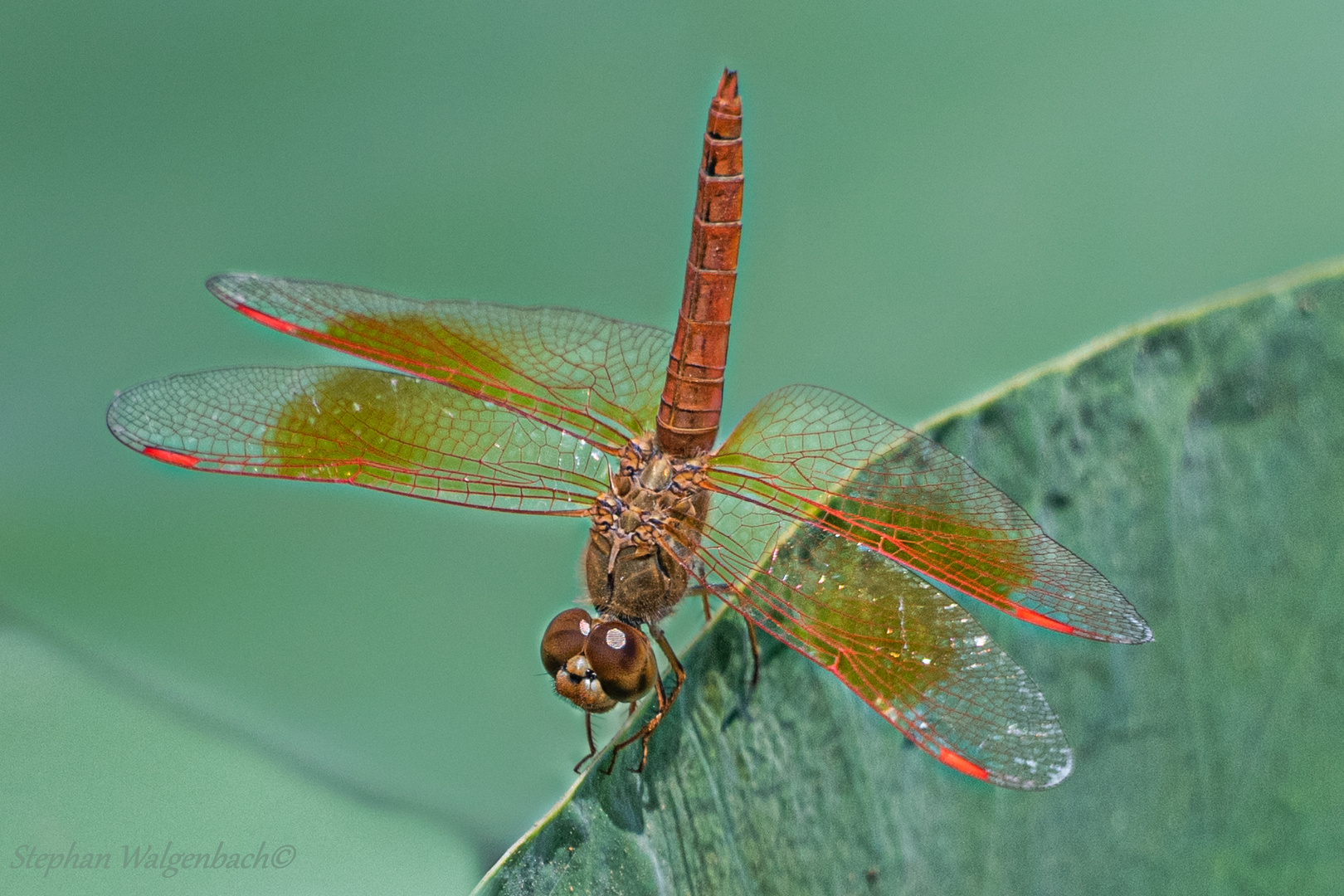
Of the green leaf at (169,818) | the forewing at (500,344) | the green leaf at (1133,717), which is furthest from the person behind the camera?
the forewing at (500,344)

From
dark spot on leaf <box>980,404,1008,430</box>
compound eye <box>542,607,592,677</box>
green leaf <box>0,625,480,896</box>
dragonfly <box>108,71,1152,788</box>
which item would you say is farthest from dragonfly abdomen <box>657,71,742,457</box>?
green leaf <box>0,625,480,896</box>

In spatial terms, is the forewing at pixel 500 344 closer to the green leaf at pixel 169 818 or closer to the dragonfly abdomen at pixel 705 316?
the dragonfly abdomen at pixel 705 316

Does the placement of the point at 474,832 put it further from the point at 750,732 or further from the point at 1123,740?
the point at 1123,740

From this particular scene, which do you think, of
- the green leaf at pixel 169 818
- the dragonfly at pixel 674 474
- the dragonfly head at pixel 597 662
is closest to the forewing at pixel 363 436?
Result: the dragonfly at pixel 674 474

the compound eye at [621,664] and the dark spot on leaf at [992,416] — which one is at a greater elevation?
the dark spot on leaf at [992,416]

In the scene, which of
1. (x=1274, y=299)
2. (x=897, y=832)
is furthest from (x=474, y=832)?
(x=1274, y=299)

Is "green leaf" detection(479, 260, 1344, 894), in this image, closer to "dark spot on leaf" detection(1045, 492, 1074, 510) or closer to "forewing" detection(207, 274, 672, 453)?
"dark spot on leaf" detection(1045, 492, 1074, 510)

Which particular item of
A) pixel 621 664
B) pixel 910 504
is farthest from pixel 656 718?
pixel 910 504
